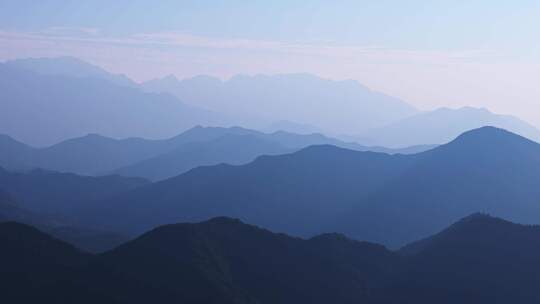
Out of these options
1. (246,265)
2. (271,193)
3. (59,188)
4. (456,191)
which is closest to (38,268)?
(246,265)

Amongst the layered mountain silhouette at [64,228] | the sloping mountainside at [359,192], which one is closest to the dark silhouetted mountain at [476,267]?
the sloping mountainside at [359,192]

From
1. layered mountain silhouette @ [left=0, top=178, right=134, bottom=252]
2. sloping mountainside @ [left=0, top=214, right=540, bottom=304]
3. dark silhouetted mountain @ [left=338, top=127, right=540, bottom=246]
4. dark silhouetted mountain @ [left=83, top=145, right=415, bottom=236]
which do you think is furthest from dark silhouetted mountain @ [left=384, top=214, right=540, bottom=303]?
dark silhouetted mountain @ [left=83, top=145, right=415, bottom=236]

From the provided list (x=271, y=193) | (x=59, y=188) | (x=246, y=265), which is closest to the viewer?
(x=246, y=265)

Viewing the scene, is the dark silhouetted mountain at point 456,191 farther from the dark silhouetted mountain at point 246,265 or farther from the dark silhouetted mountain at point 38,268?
the dark silhouetted mountain at point 38,268

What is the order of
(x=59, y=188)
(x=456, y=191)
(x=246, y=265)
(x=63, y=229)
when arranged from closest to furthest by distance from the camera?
(x=246, y=265) < (x=63, y=229) < (x=456, y=191) < (x=59, y=188)

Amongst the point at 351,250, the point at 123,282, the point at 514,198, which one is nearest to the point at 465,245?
the point at 351,250

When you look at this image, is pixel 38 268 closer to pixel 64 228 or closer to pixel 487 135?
pixel 64 228
